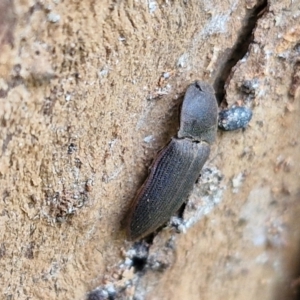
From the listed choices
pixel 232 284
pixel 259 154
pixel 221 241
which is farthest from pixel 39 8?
pixel 232 284

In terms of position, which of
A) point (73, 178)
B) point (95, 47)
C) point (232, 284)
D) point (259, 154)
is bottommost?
point (232, 284)

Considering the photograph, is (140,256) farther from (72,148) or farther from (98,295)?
(72,148)

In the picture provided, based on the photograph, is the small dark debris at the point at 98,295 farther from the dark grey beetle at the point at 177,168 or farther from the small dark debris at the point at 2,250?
the small dark debris at the point at 2,250

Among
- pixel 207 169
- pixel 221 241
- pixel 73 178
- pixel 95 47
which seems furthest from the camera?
pixel 221 241

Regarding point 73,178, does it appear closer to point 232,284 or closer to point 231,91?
point 231,91

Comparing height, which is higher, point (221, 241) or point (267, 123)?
point (267, 123)

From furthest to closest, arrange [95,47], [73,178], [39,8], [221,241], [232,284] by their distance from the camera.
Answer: [232,284]
[221,241]
[73,178]
[95,47]
[39,8]
